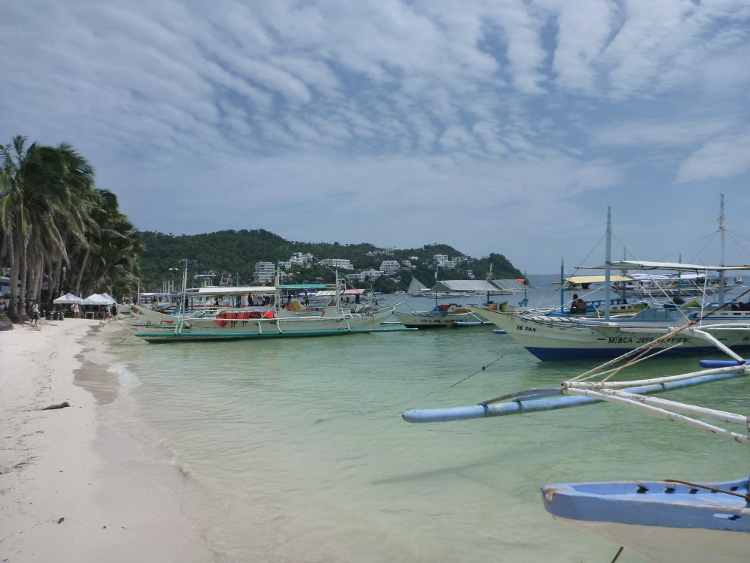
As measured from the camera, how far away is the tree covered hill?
90019mm

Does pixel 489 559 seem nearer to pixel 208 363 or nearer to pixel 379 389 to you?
pixel 379 389

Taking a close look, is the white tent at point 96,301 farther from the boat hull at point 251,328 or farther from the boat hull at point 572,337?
the boat hull at point 572,337

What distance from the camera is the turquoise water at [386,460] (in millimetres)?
4719

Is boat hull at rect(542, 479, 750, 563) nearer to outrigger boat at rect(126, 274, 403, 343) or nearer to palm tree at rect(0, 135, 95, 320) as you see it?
outrigger boat at rect(126, 274, 403, 343)

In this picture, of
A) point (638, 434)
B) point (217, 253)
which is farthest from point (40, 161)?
point (217, 253)

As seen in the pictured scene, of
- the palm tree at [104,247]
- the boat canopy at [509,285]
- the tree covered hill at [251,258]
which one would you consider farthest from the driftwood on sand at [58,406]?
the tree covered hill at [251,258]

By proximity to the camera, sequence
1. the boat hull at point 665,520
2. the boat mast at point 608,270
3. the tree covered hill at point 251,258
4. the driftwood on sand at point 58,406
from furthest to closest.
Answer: the tree covered hill at point 251,258
the boat mast at point 608,270
the driftwood on sand at point 58,406
the boat hull at point 665,520

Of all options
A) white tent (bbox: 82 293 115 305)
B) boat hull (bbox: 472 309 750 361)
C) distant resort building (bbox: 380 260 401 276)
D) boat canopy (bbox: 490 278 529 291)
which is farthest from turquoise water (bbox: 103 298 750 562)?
distant resort building (bbox: 380 260 401 276)

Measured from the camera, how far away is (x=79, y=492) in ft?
17.7

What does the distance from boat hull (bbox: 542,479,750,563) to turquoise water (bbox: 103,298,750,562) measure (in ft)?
4.75

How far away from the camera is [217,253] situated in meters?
104

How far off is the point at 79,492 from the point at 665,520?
209 inches

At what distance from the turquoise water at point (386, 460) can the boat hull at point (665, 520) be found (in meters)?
1.45

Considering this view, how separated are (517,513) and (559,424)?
3.56m
